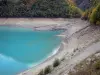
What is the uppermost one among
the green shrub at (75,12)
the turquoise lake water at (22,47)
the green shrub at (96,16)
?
the green shrub at (96,16)

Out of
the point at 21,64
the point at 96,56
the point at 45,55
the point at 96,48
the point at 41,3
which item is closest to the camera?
the point at 96,56

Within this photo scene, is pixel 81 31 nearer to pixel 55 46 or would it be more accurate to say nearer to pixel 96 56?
pixel 55 46

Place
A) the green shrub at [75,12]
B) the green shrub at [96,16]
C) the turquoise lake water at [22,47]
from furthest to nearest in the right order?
the green shrub at [75,12] → the green shrub at [96,16] → the turquoise lake water at [22,47]

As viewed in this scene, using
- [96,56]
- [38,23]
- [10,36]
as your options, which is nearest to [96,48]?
[96,56]

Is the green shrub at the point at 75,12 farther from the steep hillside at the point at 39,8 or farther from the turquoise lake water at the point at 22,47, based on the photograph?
the turquoise lake water at the point at 22,47

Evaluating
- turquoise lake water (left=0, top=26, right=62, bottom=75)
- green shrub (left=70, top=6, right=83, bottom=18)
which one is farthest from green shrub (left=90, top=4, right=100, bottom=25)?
green shrub (left=70, top=6, right=83, bottom=18)

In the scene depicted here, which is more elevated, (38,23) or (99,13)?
(99,13)

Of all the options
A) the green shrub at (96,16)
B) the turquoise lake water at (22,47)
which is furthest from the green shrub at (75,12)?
the green shrub at (96,16)

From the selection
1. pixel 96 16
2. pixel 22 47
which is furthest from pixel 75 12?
pixel 96 16

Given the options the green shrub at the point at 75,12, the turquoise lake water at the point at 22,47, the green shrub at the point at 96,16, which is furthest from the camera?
the green shrub at the point at 75,12
